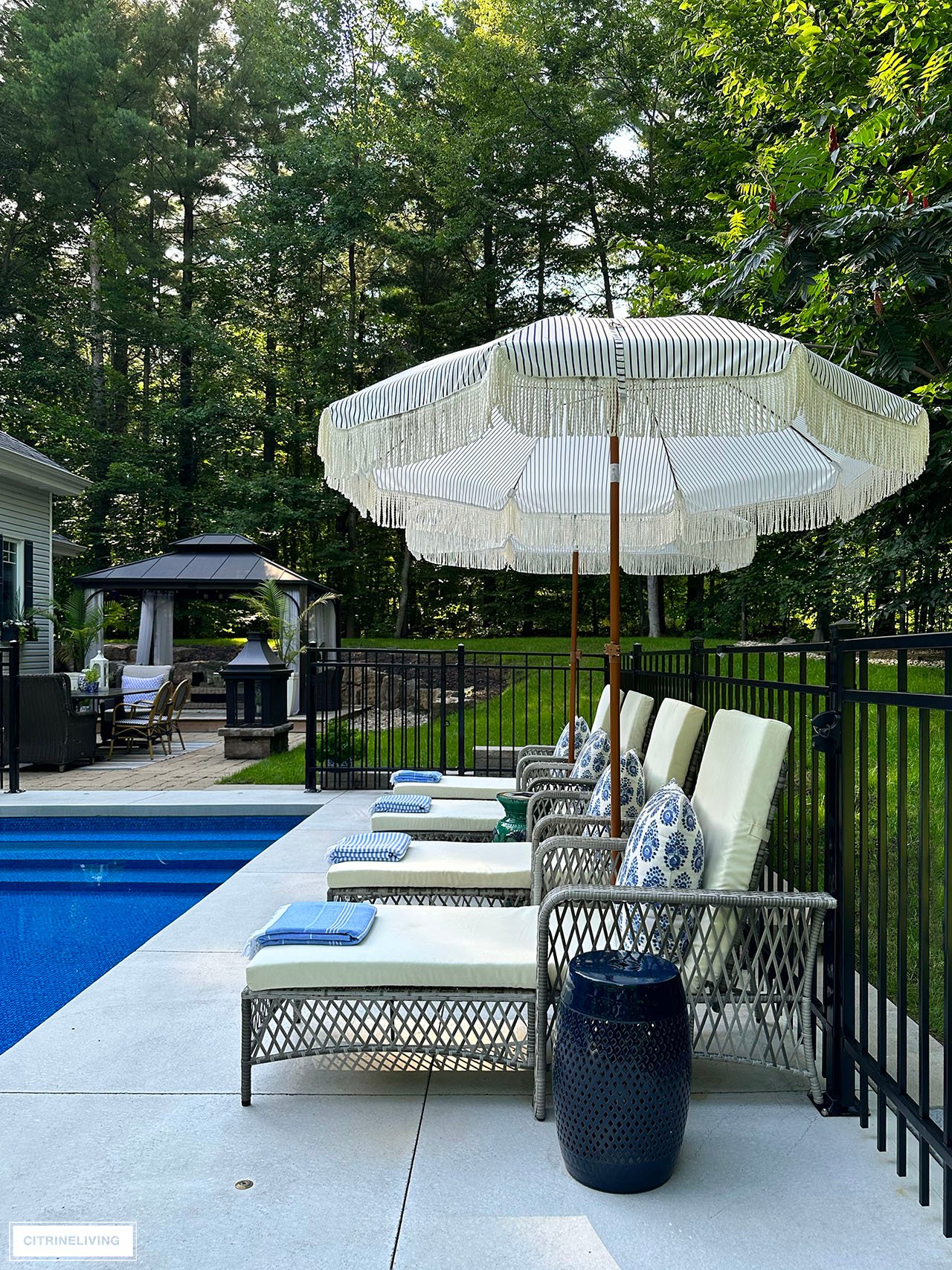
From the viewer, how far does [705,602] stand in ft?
69.3

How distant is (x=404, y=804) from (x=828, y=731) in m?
3.08

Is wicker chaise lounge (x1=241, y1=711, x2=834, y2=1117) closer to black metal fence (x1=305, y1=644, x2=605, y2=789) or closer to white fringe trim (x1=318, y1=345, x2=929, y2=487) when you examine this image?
white fringe trim (x1=318, y1=345, x2=929, y2=487)

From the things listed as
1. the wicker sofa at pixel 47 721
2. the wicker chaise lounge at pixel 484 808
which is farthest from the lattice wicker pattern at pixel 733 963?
the wicker sofa at pixel 47 721

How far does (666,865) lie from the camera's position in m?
2.67

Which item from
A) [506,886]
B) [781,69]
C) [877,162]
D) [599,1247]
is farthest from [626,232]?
[599,1247]

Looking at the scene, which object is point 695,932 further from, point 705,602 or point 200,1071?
point 705,602

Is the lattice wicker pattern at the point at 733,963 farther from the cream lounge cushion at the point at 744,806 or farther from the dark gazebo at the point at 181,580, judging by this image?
the dark gazebo at the point at 181,580

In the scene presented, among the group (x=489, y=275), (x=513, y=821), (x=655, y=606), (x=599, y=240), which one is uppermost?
(x=599, y=240)

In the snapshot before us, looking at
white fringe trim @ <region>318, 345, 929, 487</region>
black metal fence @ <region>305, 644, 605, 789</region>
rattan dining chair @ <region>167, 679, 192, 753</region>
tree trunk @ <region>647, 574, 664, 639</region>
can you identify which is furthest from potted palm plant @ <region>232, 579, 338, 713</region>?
white fringe trim @ <region>318, 345, 929, 487</region>

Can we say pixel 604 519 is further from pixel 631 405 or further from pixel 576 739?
pixel 631 405

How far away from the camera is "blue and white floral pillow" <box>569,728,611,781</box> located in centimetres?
453

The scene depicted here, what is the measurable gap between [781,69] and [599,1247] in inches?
382

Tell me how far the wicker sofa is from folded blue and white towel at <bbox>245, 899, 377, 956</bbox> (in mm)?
7632

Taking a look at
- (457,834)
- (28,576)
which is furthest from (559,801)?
(28,576)
